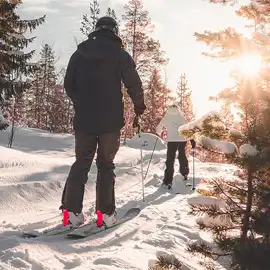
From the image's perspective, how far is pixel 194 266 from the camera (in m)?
2.77

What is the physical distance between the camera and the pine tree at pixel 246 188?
1870 millimetres

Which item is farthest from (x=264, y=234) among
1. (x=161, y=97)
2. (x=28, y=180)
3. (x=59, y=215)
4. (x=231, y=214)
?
(x=161, y=97)

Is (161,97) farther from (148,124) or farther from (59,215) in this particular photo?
(59,215)

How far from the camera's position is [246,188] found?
232cm

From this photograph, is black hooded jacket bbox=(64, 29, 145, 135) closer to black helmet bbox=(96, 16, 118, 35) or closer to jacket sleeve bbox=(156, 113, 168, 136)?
black helmet bbox=(96, 16, 118, 35)

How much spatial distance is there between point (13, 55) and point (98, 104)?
15.0 metres

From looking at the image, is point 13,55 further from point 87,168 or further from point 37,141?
point 87,168

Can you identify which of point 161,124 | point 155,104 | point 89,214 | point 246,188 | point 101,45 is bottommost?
point 89,214

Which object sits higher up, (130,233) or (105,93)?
(105,93)

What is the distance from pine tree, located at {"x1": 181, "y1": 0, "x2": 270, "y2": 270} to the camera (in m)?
1.87

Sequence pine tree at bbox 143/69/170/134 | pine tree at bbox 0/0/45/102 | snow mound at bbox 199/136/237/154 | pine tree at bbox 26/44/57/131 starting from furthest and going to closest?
pine tree at bbox 26/44/57/131, pine tree at bbox 143/69/170/134, pine tree at bbox 0/0/45/102, snow mound at bbox 199/136/237/154

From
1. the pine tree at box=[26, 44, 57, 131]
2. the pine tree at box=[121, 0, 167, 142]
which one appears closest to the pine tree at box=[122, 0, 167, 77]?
the pine tree at box=[121, 0, 167, 142]

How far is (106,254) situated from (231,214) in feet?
3.82

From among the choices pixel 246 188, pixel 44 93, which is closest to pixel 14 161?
pixel 246 188
